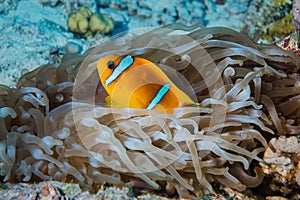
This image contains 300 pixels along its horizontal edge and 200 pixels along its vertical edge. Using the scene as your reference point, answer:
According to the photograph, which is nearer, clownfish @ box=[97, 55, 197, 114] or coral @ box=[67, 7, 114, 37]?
clownfish @ box=[97, 55, 197, 114]

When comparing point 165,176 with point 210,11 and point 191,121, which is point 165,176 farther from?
point 210,11

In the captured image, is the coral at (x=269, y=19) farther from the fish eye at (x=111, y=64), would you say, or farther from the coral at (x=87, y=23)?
the fish eye at (x=111, y=64)

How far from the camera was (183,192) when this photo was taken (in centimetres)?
181

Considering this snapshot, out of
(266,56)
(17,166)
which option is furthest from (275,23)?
(17,166)

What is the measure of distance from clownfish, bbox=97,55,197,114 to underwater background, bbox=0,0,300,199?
1.39 feet

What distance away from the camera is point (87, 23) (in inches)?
159

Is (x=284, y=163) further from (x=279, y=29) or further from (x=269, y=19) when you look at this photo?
(x=269, y=19)

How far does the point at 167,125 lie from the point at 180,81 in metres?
0.36

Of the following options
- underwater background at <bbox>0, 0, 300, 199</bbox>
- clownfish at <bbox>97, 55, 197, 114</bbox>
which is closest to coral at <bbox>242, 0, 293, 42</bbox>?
underwater background at <bbox>0, 0, 300, 199</bbox>

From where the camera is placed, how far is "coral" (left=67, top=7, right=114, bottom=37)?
4.03 metres

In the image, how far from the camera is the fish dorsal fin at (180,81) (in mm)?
2006

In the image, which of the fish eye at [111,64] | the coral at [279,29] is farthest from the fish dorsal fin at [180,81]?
the coral at [279,29]

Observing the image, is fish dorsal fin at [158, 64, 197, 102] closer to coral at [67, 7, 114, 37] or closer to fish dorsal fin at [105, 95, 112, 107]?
fish dorsal fin at [105, 95, 112, 107]

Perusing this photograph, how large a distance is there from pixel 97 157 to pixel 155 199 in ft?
1.15
